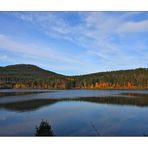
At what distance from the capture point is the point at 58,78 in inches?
319

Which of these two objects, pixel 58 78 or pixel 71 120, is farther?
pixel 58 78

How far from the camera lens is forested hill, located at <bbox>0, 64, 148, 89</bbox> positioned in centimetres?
677

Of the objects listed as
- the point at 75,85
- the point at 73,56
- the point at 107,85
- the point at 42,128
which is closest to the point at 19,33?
the point at 73,56

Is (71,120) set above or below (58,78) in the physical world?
below

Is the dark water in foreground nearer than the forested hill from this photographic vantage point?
Yes

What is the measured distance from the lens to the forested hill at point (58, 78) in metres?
6.77

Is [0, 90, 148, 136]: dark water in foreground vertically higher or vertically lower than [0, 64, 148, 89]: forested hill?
lower
